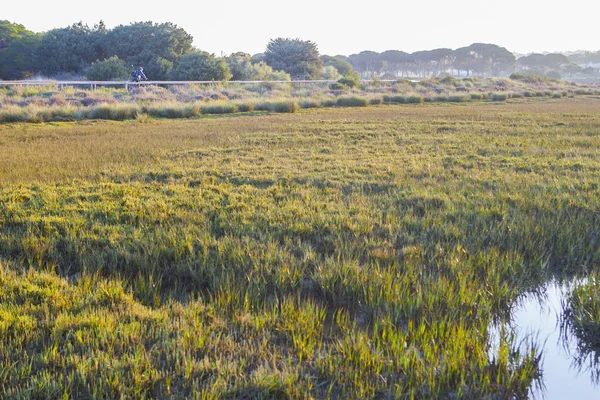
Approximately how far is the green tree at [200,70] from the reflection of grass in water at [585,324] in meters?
44.3

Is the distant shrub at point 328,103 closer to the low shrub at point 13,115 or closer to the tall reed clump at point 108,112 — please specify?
the tall reed clump at point 108,112

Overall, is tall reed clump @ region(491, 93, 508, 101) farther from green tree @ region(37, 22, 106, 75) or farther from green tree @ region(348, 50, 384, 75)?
green tree @ region(348, 50, 384, 75)

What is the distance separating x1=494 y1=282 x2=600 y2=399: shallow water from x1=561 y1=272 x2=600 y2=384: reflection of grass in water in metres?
0.04

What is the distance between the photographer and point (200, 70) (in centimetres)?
4666

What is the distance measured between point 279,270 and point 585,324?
2.76 m

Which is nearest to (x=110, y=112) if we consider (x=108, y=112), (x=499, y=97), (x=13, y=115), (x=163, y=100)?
(x=108, y=112)

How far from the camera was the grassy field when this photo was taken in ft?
11.4

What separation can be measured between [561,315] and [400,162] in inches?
263

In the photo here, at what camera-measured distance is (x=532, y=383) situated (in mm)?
3652

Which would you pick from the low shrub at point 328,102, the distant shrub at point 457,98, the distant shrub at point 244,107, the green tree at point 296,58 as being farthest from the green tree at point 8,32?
the distant shrub at point 457,98

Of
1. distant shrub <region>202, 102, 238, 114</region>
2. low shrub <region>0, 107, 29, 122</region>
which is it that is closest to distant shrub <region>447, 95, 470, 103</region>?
distant shrub <region>202, 102, 238, 114</region>

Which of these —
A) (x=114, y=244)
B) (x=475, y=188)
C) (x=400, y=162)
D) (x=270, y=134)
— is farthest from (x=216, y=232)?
(x=270, y=134)

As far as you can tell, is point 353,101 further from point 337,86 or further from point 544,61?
point 544,61

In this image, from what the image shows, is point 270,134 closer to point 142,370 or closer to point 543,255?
point 543,255
